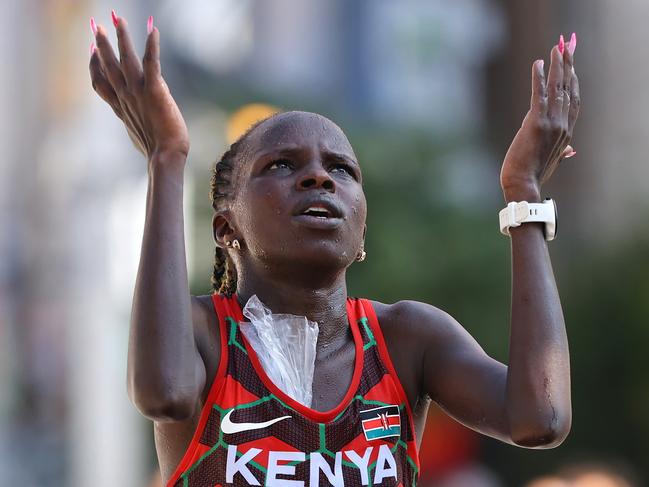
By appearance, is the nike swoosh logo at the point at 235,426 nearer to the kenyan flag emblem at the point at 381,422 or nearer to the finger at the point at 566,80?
the kenyan flag emblem at the point at 381,422

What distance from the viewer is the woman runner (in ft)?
11.0

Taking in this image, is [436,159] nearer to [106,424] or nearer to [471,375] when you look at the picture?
[106,424]

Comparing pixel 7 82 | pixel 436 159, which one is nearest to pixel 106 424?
pixel 436 159

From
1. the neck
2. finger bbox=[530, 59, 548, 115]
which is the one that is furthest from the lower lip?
finger bbox=[530, 59, 548, 115]

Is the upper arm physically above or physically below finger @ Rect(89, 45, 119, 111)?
below

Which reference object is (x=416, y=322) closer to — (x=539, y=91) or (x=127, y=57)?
(x=539, y=91)

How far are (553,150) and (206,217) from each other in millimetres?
12955

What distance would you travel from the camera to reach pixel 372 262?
1802cm

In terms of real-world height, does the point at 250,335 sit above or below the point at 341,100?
below

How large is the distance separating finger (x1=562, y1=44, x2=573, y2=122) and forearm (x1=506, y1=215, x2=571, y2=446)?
37 cm

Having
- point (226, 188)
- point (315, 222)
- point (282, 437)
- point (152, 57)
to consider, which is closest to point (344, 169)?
point (315, 222)

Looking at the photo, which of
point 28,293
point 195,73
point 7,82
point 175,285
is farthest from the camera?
point 7,82

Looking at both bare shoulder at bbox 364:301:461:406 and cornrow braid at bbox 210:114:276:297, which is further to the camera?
cornrow braid at bbox 210:114:276:297

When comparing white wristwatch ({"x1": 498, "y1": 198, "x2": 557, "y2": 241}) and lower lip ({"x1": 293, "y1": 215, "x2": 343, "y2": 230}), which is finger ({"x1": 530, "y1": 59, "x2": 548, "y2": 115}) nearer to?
white wristwatch ({"x1": 498, "y1": 198, "x2": 557, "y2": 241})
